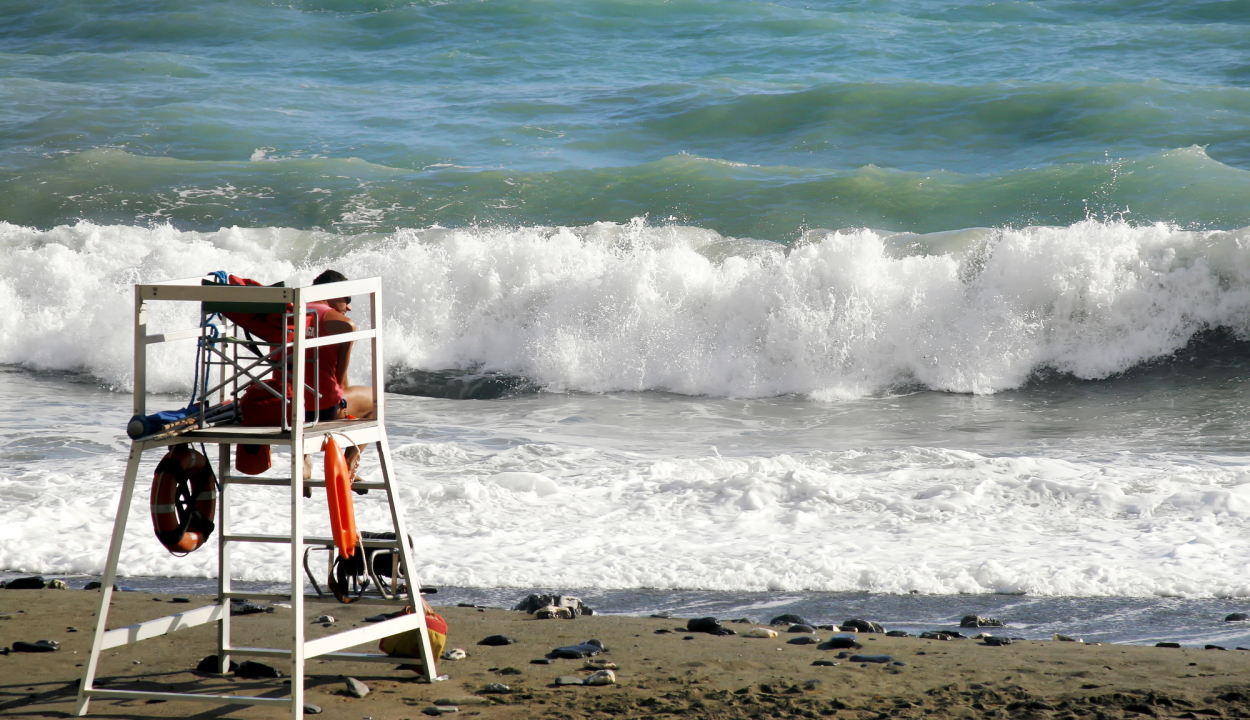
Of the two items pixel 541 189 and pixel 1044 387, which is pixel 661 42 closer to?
pixel 541 189

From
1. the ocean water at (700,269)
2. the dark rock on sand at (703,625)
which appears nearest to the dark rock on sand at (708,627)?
the dark rock on sand at (703,625)

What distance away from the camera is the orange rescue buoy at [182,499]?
12.7ft

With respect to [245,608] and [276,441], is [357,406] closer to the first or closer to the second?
[276,441]

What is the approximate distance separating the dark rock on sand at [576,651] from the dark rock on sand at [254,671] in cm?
110

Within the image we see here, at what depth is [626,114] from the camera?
70.6ft

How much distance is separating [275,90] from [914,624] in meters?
21.5

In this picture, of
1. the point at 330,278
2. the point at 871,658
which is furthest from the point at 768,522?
the point at 330,278

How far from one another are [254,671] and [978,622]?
3.26 metres

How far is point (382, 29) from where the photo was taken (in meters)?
26.9

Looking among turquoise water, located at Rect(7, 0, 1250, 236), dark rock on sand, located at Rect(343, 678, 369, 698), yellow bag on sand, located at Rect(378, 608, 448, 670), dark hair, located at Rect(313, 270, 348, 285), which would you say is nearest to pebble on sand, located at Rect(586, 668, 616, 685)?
yellow bag on sand, located at Rect(378, 608, 448, 670)

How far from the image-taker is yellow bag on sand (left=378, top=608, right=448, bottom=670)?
4383mm

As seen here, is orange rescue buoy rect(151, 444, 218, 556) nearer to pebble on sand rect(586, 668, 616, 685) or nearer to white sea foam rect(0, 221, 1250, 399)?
pebble on sand rect(586, 668, 616, 685)

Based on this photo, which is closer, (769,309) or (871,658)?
(871,658)

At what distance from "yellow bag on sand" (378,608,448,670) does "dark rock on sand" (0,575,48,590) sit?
247 centimetres
